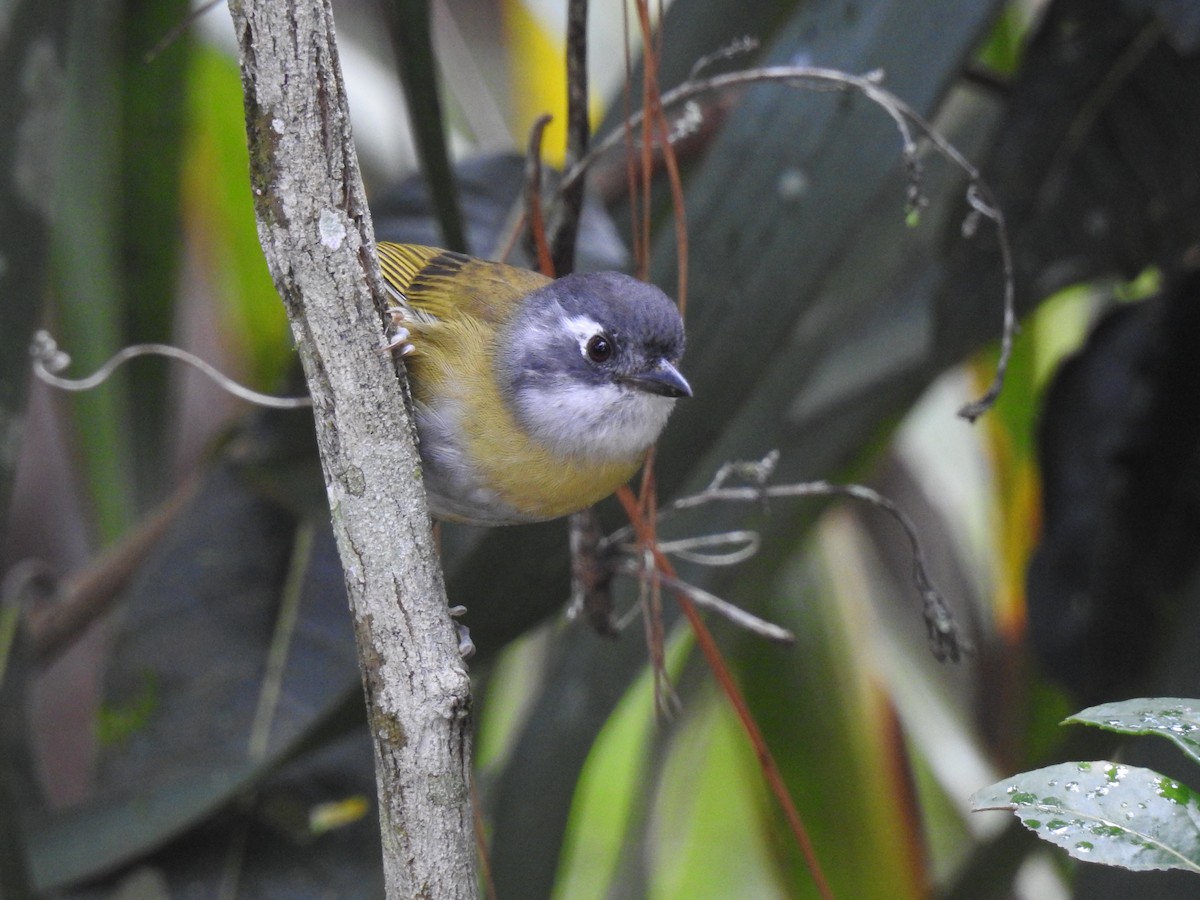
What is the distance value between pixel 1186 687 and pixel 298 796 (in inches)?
64.8

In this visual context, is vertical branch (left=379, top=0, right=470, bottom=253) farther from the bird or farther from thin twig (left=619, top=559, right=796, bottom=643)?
thin twig (left=619, top=559, right=796, bottom=643)

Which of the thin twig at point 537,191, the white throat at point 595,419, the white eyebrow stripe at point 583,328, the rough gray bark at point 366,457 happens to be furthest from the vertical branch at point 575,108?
the rough gray bark at point 366,457

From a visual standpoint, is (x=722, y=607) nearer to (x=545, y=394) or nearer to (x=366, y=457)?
(x=545, y=394)

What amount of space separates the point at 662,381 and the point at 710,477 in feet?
2.14

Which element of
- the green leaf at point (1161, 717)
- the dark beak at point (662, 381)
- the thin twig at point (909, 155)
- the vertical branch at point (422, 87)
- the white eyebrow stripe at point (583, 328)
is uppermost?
the vertical branch at point (422, 87)

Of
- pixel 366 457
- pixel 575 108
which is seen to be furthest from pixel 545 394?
pixel 366 457

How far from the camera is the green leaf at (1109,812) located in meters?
0.92

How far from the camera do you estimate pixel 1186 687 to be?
1.78m

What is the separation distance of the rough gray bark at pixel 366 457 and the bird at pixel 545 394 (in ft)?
1.35

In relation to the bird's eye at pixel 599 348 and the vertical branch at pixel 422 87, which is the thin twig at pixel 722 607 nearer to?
the bird's eye at pixel 599 348

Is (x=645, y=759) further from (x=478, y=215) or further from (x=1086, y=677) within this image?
(x=478, y=215)

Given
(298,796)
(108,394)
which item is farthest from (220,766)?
(108,394)

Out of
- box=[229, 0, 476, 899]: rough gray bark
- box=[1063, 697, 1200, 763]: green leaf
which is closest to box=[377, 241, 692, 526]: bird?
box=[229, 0, 476, 899]: rough gray bark

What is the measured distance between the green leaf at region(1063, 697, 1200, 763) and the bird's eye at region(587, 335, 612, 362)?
94 centimetres
